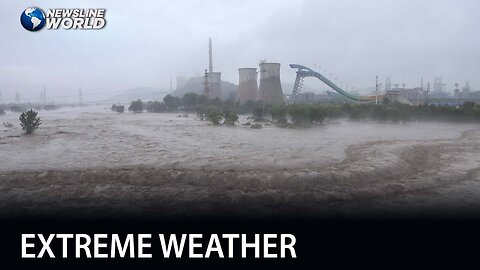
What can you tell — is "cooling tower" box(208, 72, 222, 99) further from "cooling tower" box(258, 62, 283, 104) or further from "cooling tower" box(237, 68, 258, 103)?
"cooling tower" box(258, 62, 283, 104)

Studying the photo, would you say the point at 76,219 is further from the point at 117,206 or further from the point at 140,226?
the point at 140,226

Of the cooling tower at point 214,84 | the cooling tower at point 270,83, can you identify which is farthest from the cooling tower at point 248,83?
the cooling tower at point 214,84

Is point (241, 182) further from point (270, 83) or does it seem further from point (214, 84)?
point (214, 84)

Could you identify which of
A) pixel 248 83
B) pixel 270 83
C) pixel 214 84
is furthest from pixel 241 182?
pixel 214 84

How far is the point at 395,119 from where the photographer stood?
23.9 m

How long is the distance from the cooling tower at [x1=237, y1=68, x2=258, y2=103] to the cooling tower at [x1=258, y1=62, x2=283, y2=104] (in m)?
2.34

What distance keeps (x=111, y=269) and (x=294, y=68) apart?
4107 cm

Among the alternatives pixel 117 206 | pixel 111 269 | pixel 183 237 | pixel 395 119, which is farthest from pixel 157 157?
pixel 395 119

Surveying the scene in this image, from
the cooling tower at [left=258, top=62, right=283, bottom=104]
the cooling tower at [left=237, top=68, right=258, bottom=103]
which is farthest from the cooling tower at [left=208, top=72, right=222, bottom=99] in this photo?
the cooling tower at [left=258, top=62, right=283, bottom=104]

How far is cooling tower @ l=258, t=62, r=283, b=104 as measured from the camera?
37.5 meters

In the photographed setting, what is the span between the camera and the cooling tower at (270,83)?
123ft

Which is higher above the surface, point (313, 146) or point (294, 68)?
point (294, 68)

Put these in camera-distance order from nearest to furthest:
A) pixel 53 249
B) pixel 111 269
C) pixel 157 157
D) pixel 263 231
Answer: pixel 111 269 < pixel 53 249 < pixel 263 231 < pixel 157 157

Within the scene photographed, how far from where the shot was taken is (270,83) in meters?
37.7
